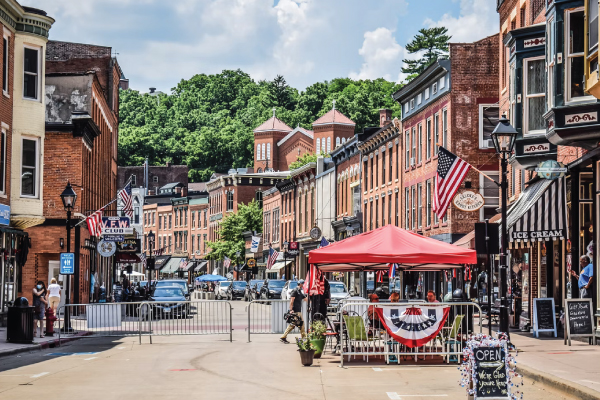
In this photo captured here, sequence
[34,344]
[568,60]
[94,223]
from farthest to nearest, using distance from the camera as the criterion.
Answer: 1. [94,223]
2. [34,344]
3. [568,60]

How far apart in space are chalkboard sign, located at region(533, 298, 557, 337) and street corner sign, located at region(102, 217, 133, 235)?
2209 cm

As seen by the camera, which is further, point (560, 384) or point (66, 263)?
point (66, 263)

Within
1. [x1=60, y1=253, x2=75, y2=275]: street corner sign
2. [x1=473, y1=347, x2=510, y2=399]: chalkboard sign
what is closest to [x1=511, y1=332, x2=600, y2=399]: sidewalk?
[x1=473, y1=347, x2=510, y2=399]: chalkboard sign

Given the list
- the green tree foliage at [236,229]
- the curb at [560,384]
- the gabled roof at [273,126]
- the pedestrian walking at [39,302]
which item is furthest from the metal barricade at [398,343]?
the gabled roof at [273,126]

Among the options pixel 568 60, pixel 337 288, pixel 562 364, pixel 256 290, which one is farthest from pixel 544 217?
pixel 256 290

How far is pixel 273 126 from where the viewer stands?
5374 inches

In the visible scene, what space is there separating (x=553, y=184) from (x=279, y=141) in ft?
362

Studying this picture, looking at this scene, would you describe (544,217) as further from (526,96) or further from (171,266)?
(171,266)

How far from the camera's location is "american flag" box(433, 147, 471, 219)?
27906 mm

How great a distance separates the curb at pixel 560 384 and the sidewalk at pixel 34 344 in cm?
1211

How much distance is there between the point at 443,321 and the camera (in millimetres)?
19281

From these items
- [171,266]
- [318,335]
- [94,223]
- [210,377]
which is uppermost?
[94,223]

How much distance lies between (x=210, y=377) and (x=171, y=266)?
106 metres

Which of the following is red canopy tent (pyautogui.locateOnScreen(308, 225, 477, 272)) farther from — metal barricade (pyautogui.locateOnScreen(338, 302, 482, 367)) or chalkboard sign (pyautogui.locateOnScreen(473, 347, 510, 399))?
chalkboard sign (pyautogui.locateOnScreen(473, 347, 510, 399))
